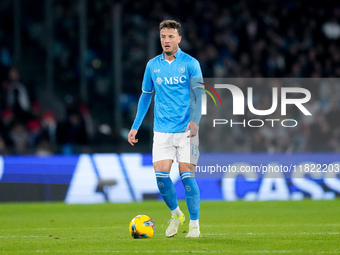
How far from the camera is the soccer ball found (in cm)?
795

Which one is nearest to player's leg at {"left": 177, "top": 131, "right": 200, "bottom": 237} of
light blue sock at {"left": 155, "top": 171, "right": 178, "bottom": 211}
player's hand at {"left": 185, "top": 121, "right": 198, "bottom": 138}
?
player's hand at {"left": 185, "top": 121, "right": 198, "bottom": 138}

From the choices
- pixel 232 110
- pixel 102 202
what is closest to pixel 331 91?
pixel 232 110

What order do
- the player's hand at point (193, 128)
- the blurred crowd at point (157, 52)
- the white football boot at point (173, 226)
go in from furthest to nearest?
the blurred crowd at point (157, 52) → the white football boot at point (173, 226) → the player's hand at point (193, 128)

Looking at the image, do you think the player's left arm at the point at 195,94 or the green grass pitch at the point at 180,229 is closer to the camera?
the green grass pitch at the point at 180,229

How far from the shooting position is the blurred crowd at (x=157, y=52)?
14688 millimetres

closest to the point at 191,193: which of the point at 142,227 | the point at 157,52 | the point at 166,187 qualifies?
the point at 166,187

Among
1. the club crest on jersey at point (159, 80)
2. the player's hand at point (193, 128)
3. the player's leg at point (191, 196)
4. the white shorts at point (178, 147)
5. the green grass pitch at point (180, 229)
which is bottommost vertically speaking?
the green grass pitch at point (180, 229)

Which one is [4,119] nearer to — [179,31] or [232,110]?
[232,110]

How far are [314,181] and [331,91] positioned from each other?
1.82m

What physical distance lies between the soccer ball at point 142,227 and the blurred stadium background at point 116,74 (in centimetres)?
663

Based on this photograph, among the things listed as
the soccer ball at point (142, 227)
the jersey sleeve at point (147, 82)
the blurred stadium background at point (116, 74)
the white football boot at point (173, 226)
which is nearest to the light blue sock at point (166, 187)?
the white football boot at point (173, 226)

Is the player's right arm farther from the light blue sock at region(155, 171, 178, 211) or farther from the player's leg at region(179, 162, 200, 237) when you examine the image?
the player's leg at region(179, 162, 200, 237)

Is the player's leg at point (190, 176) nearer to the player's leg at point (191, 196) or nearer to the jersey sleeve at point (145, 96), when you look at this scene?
the player's leg at point (191, 196)

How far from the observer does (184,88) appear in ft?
26.5
